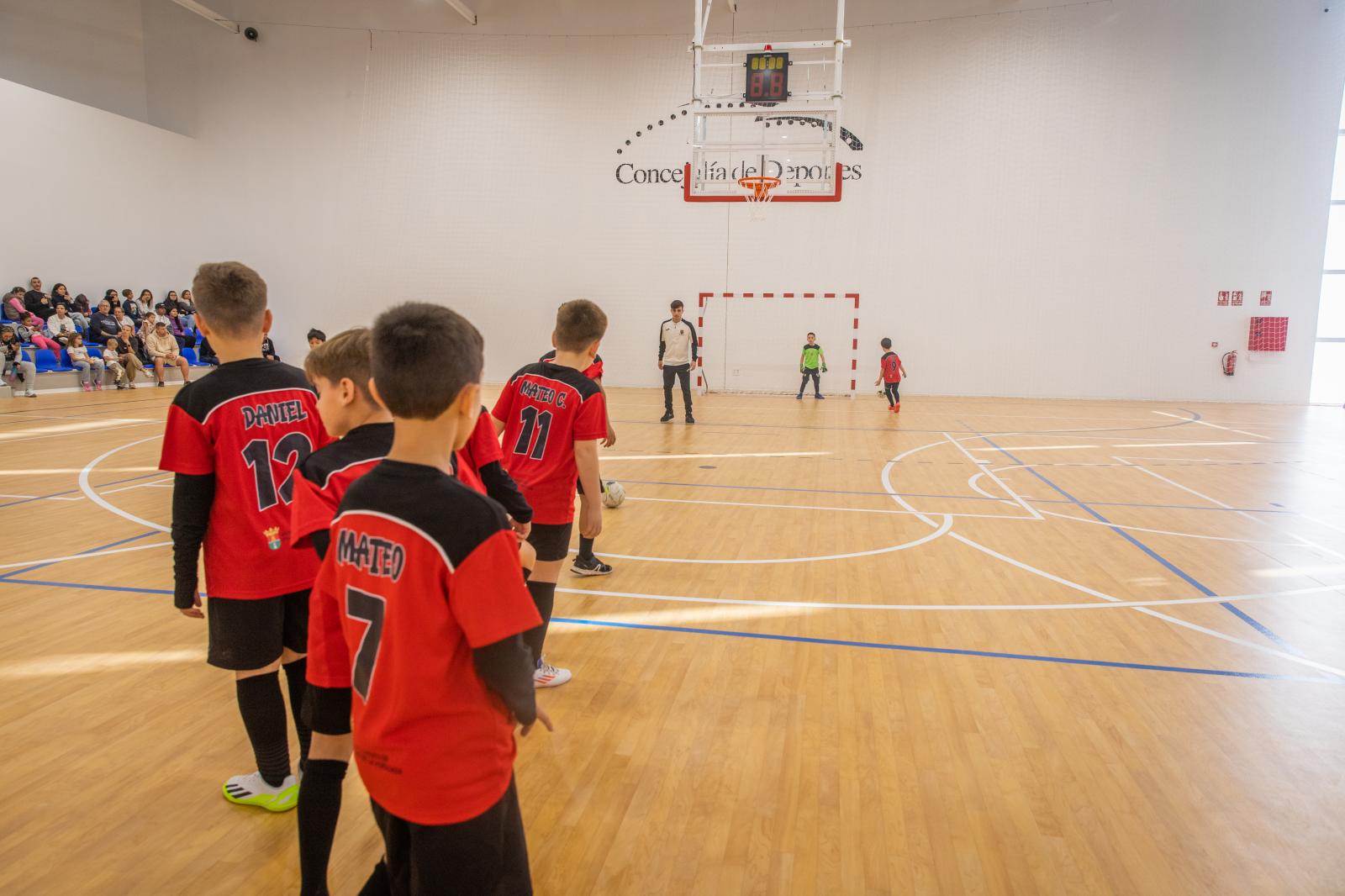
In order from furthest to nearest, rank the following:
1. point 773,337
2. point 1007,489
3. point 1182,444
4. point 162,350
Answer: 1. point 773,337
2. point 162,350
3. point 1182,444
4. point 1007,489

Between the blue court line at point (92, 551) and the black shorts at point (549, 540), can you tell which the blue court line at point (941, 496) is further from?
the black shorts at point (549, 540)

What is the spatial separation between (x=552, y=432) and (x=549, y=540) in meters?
0.43

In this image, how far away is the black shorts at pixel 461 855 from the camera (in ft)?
4.53

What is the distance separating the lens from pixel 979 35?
50.9 ft

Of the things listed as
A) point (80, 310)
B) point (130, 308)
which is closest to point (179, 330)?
point (130, 308)

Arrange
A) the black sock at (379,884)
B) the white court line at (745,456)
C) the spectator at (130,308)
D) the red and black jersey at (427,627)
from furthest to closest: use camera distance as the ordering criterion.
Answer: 1. the spectator at (130,308)
2. the white court line at (745,456)
3. the black sock at (379,884)
4. the red and black jersey at (427,627)

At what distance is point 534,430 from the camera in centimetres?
317

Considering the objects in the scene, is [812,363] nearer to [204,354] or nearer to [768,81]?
[768,81]

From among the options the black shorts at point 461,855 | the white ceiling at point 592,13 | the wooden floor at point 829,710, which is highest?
the white ceiling at point 592,13

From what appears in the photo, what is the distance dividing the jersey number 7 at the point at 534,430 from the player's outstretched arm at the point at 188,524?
1209mm

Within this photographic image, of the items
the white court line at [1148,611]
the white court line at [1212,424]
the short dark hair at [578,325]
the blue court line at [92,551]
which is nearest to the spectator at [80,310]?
the blue court line at [92,551]

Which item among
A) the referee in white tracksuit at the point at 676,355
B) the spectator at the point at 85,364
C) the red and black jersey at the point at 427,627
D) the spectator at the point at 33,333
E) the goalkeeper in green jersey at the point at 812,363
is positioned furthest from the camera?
the goalkeeper in green jersey at the point at 812,363

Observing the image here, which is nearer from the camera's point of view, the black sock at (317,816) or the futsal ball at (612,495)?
the black sock at (317,816)

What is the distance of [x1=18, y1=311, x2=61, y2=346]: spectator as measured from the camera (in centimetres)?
1320
